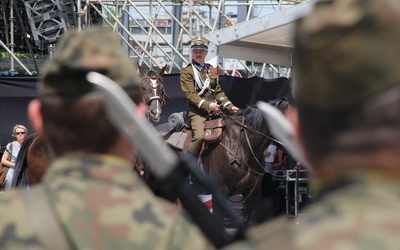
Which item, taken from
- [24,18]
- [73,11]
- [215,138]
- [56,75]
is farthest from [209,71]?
[56,75]

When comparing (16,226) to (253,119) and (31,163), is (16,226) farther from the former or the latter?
(253,119)

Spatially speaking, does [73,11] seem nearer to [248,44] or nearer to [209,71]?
[248,44]

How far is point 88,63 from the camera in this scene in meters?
2.50

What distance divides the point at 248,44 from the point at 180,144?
3363 mm

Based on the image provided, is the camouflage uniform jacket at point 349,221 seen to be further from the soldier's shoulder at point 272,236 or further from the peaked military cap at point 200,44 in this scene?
the peaked military cap at point 200,44

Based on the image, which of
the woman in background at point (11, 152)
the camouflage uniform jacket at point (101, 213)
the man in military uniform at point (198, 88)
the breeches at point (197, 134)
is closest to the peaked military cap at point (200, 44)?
the man in military uniform at point (198, 88)

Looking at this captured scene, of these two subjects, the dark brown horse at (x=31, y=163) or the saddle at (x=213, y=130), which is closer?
the dark brown horse at (x=31, y=163)

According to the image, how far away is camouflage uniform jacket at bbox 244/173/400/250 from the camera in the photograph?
5.46 ft

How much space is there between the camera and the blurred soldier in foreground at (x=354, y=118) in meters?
1.70

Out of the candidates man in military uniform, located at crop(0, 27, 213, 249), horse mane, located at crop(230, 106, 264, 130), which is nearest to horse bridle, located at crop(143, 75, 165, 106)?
horse mane, located at crop(230, 106, 264, 130)

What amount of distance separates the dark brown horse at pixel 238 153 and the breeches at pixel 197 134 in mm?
108

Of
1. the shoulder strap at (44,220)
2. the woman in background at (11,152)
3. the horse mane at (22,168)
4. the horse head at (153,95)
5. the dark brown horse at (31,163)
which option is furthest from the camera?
the woman in background at (11,152)

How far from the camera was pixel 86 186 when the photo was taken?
238 centimetres

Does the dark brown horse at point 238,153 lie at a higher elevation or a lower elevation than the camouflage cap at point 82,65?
lower
